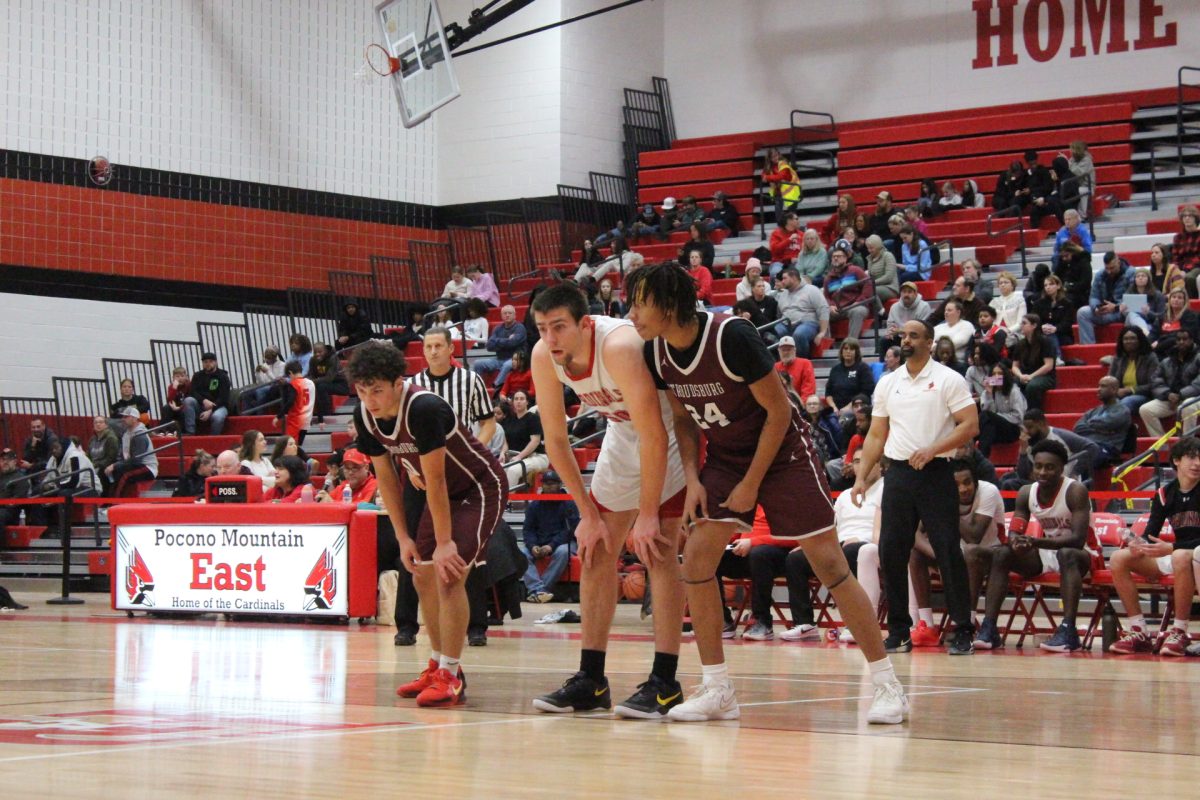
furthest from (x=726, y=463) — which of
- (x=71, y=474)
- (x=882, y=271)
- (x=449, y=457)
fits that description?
(x=71, y=474)

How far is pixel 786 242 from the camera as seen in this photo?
21.2 m

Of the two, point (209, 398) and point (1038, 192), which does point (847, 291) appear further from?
point (209, 398)

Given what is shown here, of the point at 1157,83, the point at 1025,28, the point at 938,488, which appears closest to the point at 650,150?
the point at 1025,28

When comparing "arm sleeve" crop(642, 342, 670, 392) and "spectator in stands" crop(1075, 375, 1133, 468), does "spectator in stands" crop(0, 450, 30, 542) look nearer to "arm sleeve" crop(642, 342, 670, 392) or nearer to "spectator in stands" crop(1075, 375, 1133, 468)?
"spectator in stands" crop(1075, 375, 1133, 468)

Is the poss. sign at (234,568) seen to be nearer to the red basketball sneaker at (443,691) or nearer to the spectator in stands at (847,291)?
the red basketball sneaker at (443,691)

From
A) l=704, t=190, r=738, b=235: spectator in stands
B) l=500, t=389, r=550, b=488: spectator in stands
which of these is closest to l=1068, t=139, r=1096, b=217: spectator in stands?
l=704, t=190, r=738, b=235: spectator in stands

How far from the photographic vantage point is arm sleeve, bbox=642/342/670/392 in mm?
5695

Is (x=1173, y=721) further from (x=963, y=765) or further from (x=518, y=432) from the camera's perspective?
(x=518, y=432)

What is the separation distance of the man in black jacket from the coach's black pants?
1309 cm

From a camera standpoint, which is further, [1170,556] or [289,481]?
[289,481]

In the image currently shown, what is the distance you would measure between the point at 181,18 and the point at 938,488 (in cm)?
1676

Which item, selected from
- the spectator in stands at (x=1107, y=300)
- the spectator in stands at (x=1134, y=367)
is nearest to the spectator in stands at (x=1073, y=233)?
the spectator in stands at (x=1107, y=300)

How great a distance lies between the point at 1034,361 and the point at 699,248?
6058 mm

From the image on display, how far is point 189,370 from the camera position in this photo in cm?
2286
